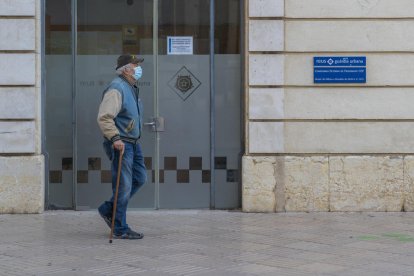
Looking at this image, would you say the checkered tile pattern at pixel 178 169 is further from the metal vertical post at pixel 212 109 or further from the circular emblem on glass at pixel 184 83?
the circular emblem on glass at pixel 184 83

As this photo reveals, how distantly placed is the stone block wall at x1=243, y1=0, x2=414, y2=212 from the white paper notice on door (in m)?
0.82

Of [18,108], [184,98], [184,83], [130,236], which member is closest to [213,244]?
[130,236]

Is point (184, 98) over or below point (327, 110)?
over

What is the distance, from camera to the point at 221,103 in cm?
1070

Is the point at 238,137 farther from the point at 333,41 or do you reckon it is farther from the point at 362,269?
the point at 362,269

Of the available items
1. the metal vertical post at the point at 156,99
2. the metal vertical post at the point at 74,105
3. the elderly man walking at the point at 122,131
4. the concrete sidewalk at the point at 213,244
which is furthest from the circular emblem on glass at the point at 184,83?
the elderly man walking at the point at 122,131

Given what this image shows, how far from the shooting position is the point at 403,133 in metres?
10.4

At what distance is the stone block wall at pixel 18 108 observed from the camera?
1012 centimetres

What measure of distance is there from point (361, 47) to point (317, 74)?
656 mm

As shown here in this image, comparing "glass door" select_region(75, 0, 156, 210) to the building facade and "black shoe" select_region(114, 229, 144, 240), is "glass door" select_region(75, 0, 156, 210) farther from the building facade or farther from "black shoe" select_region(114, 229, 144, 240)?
"black shoe" select_region(114, 229, 144, 240)

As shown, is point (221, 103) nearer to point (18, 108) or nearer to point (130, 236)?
point (18, 108)

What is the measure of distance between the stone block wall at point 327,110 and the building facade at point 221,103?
0.01 metres

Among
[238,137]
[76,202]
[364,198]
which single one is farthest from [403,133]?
[76,202]

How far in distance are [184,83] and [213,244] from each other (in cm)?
297
